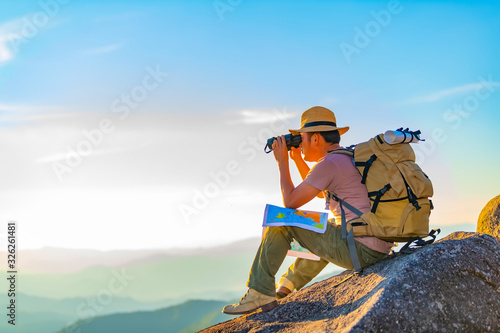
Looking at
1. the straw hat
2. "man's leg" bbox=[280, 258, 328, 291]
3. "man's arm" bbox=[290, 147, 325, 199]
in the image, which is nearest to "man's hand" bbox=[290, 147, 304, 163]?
"man's arm" bbox=[290, 147, 325, 199]

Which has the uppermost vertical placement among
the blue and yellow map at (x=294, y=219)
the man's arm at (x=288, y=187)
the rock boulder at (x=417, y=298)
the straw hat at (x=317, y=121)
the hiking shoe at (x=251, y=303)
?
the straw hat at (x=317, y=121)

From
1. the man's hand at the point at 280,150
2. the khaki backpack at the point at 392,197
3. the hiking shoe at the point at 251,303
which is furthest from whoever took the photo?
the man's hand at the point at 280,150

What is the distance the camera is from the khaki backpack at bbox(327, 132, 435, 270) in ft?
22.0

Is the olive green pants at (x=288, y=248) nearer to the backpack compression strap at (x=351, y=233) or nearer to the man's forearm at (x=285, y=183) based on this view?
the backpack compression strap at (x=351, y=233)

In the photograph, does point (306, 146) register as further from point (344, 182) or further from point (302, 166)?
point (344, 182)

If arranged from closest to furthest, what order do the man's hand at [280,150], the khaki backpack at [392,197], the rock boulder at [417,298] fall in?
1. the rock boulder at [417,298]
2. the khaki backpack at [392,197]
3. the man's hand at [280,150]

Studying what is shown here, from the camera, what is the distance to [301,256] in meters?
7.45

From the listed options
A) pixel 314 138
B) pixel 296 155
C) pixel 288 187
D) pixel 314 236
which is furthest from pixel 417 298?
pixel 296 155

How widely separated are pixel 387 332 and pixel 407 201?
69.6 inches

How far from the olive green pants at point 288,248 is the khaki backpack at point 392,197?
0.14 meters

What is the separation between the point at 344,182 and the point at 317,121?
1.02 m

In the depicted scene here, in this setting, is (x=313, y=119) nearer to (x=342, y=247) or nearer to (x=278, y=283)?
(x=342, y=247)

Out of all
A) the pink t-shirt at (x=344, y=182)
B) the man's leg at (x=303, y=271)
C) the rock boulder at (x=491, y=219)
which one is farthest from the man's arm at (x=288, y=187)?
the rock boulder at (x=491, y=219)

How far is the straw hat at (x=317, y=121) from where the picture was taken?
24.2ft
